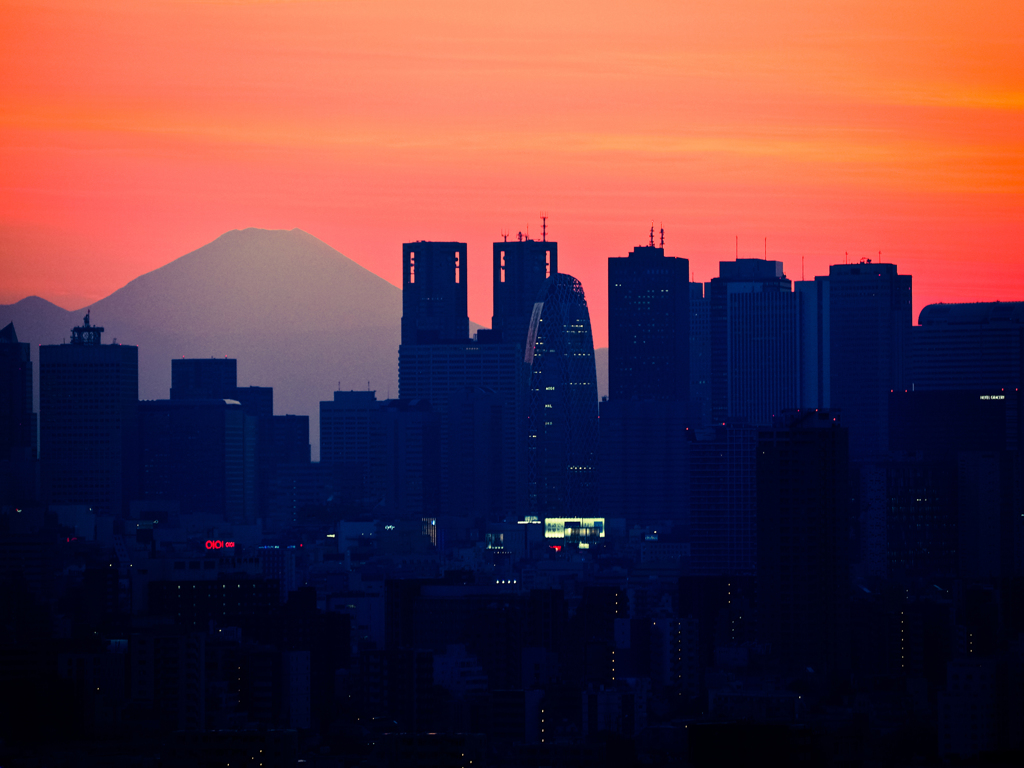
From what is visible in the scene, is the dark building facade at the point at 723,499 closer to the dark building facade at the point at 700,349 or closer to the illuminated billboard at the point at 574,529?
the illuminated billboard at the point at 574,529

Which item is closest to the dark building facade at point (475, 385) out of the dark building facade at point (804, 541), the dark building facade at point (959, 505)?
the dark building facade at point (959, 505)

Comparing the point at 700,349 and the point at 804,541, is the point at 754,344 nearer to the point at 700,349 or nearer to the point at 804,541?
the point at 700,349

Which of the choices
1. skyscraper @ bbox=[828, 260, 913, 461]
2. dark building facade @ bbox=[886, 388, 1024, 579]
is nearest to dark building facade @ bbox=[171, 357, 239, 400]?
skyscraper @ bbox=[828, 260, 913, 461]

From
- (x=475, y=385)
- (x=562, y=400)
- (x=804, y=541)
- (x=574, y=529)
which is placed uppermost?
(x=475, y=385)

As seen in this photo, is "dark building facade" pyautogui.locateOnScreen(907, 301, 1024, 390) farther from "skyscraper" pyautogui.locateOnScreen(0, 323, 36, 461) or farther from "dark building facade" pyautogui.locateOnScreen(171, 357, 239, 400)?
"skyscraper" pyautogui.locateOnScreen(0, 323, 36, 461)

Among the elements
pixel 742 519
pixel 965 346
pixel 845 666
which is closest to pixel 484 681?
pixel 845 666

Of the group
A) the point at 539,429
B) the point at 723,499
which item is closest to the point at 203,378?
the point at 539,429
